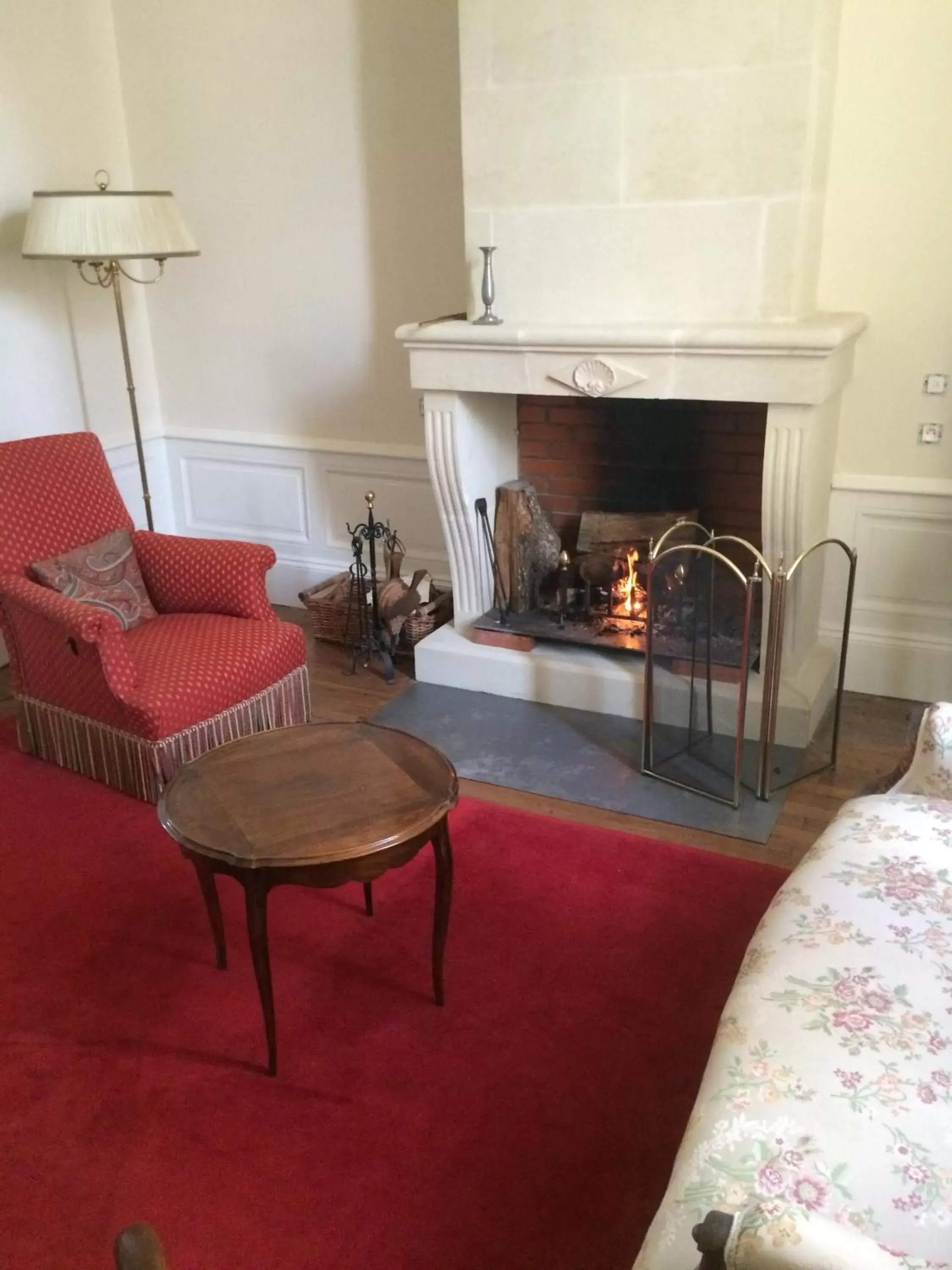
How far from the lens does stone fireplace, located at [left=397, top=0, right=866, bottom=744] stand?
2.79 metres

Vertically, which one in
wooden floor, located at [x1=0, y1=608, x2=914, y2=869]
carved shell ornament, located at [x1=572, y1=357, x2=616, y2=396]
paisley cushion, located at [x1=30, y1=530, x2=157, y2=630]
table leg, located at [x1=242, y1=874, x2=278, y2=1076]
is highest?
carved shell ornament, located at [x1=572, y1=357, x2=616, y2=396]

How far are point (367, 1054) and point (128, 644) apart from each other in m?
1.48

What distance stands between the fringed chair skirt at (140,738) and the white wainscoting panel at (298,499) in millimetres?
1066

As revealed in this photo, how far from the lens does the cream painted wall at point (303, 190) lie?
11.9ft

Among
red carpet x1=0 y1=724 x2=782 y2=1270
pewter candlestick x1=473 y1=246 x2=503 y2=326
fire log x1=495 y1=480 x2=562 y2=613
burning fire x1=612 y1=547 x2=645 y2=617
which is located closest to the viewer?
red carpet x1=0 y1=724 x2=782 y2=1270

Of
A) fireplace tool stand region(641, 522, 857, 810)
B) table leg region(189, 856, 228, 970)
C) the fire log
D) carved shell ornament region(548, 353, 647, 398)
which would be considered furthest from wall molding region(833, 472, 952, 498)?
table leg region(189, 856, 228, 970)

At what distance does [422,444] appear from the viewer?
13.2 ft

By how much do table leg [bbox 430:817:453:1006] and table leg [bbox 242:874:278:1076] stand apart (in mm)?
337

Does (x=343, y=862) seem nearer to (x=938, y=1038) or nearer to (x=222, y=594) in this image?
(x=938, y=1038)

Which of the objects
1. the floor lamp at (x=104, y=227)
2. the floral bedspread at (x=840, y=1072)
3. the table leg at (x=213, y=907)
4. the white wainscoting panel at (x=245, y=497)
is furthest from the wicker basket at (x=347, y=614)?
the floral bedspread at (x=840, y=1072)

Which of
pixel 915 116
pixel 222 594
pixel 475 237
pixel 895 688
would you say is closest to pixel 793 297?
pixel 915 116

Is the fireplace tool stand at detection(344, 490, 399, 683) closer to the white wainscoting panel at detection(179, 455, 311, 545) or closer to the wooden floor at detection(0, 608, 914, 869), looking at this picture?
the wooden floor at detection(0, 608, 914, 869)

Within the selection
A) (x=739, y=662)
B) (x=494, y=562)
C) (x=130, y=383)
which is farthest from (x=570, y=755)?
(x=130, y=383)

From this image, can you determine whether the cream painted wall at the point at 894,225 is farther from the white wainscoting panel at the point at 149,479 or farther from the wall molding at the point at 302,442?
the white wainscoting panel at the point at 149,479
